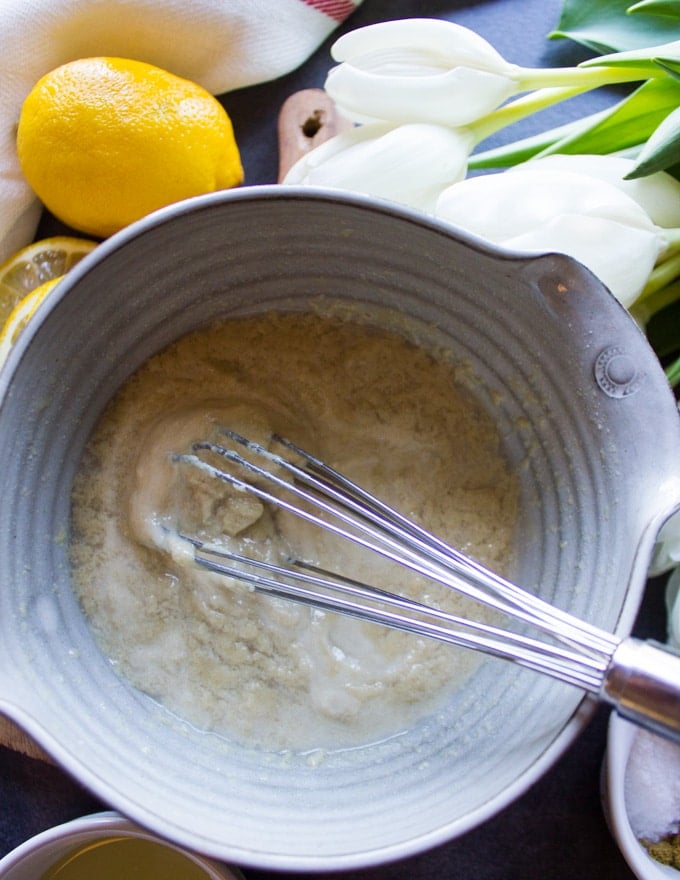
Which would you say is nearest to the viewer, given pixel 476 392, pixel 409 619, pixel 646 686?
pixel 646 686

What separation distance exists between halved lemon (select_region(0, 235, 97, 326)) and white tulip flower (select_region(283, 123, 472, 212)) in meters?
0.21

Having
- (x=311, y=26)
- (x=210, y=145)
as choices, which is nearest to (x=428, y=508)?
(x=210, y=145)

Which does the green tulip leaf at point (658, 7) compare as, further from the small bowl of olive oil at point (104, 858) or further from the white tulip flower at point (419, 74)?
the small bowl of olive oil at point (104, 858)

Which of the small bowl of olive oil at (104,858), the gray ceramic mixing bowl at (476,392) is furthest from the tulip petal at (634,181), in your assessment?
the small bowl of olive oil at (104,858)

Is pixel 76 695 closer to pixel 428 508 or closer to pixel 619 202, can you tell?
pixel 428 508

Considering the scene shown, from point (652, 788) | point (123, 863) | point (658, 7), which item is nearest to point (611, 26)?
point (658, 7)

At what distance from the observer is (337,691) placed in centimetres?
64

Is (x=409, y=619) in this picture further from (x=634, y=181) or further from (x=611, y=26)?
(x=611, y=26)

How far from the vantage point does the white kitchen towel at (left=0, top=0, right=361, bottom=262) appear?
70 centimetres

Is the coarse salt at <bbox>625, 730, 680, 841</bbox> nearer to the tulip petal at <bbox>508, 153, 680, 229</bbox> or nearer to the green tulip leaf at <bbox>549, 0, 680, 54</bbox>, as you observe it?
the tulip petal at <bbox>508, 153, 680, 229</bbox>

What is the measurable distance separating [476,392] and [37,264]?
38 centimetres

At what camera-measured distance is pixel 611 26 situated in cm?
70

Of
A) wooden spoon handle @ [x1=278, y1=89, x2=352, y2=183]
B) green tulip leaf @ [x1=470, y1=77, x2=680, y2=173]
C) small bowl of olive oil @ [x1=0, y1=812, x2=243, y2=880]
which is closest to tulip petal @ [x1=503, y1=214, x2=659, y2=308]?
green tulip leaf @ [x1=470, y1=77, x2=680, y2=173]

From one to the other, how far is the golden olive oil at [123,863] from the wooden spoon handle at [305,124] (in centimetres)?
56
